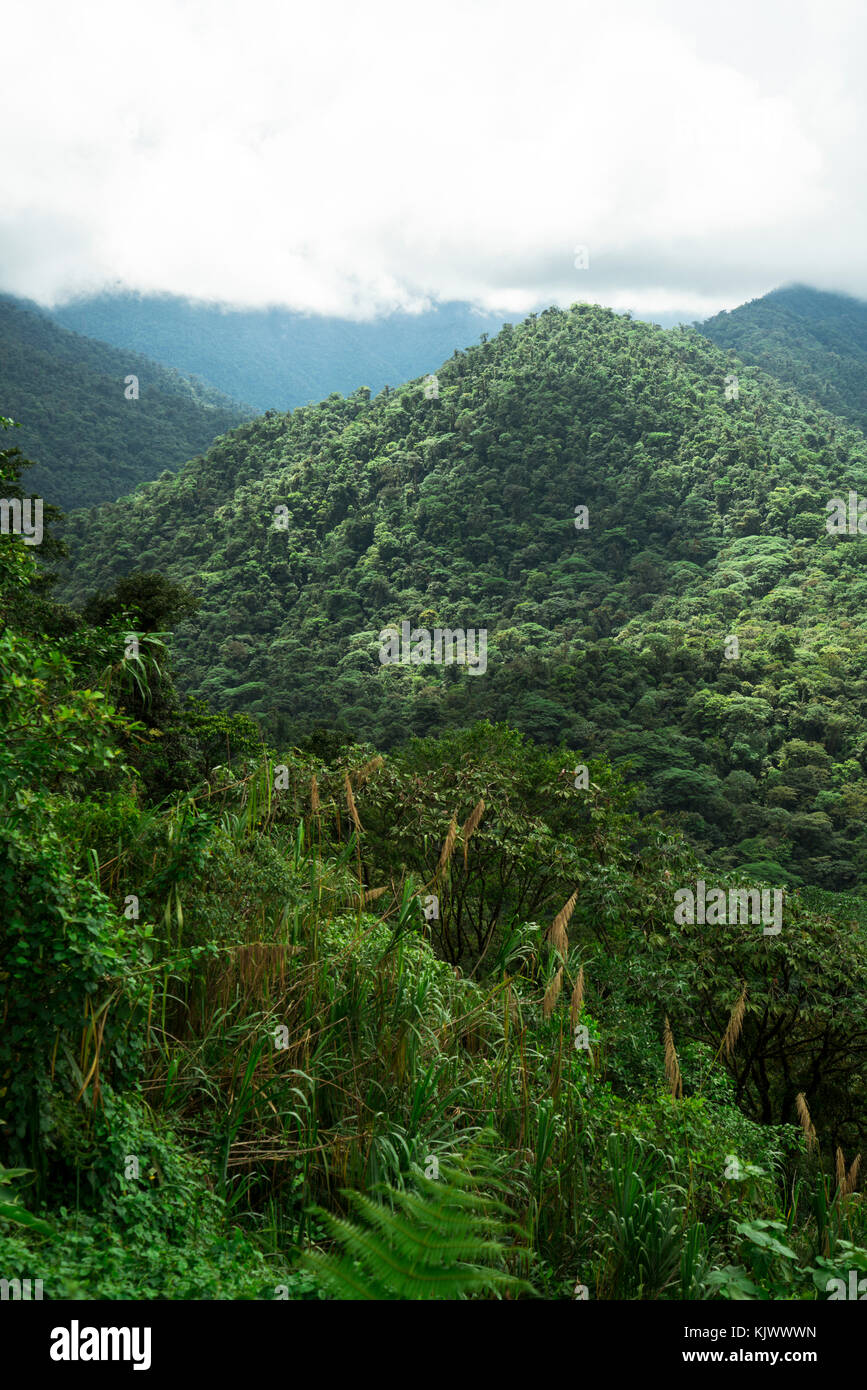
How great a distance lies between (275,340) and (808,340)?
90824 mm

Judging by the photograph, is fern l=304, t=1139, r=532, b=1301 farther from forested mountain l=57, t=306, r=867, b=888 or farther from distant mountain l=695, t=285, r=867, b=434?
distant mountain l=695, t=285, r=867, b=434

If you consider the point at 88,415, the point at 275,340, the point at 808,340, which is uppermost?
the point at 275,340

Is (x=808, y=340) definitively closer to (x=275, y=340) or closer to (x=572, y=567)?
(x=572, y=567)

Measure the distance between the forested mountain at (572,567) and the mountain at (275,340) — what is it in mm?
56486

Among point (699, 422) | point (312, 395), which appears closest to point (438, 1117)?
point (699, 422)

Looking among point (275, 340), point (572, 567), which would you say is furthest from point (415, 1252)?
point (275, 340)

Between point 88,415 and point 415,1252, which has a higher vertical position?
point 88,415

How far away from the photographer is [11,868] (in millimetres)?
2654

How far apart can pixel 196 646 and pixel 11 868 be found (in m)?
48.2

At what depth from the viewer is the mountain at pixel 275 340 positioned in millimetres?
138125

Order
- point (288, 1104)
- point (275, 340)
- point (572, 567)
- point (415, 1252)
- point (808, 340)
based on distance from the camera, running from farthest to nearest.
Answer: point (275, 340)
point (808, 340)
point (572, 567)
point (288, 1104)
point (415, 1252)

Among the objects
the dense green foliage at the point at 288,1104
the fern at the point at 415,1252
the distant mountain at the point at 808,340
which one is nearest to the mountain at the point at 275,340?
A: the distant mountain at the point at 808,340

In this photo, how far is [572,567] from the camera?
60875 millimetres

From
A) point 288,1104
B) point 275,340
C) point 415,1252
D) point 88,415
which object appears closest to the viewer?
point 415,1252
